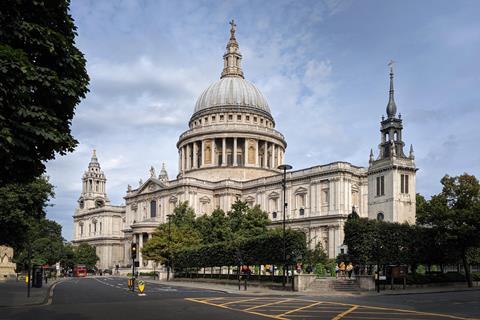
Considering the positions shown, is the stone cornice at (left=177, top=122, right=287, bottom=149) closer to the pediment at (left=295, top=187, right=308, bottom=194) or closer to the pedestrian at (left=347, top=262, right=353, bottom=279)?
the pediment at (left=295, top=187, right=308, bottom=194)

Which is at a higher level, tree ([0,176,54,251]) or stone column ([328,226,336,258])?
tree ([0,176,54,251])

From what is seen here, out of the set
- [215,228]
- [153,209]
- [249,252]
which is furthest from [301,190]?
[249,252]

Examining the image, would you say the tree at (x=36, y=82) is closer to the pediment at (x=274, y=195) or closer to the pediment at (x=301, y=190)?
the pediment at (x=301, y=190)

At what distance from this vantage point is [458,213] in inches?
1992

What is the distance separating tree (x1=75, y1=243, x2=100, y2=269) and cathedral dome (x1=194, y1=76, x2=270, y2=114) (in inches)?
1719

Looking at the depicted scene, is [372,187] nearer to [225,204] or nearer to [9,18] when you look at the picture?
[225,204]

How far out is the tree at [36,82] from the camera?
1305 cm

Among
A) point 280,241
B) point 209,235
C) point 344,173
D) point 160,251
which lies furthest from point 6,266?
point 344,173

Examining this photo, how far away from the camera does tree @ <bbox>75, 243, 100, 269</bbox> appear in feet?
440

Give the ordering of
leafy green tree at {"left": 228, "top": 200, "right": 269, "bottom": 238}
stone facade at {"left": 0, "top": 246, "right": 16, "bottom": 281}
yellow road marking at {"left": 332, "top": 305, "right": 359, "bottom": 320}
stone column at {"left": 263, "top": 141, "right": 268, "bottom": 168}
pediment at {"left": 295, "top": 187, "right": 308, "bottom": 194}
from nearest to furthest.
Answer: yellow road marking at {"left": 332, "top": 305, "right": 359, "bottom": 320}
leafy green tree at {"left": 228, "top": 200, "right": 269, "bottom": 238}
stone facade at {"left": 0, "top": 246, "right": 16, "bottom": 281}
pediment at {"left": 295, "top": 187, "right": 308, "bottom": 194}
stone column at {"left": 263, "top": 141, "right": 268, "bottom": 168}

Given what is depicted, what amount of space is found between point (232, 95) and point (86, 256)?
52664 mm

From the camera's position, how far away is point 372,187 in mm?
81812

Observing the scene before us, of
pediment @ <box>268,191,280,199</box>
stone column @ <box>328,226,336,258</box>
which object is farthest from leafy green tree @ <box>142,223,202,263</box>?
pediment @ <box>268,191,280,199</box>

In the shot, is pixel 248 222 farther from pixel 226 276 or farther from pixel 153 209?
pixel 153 209
